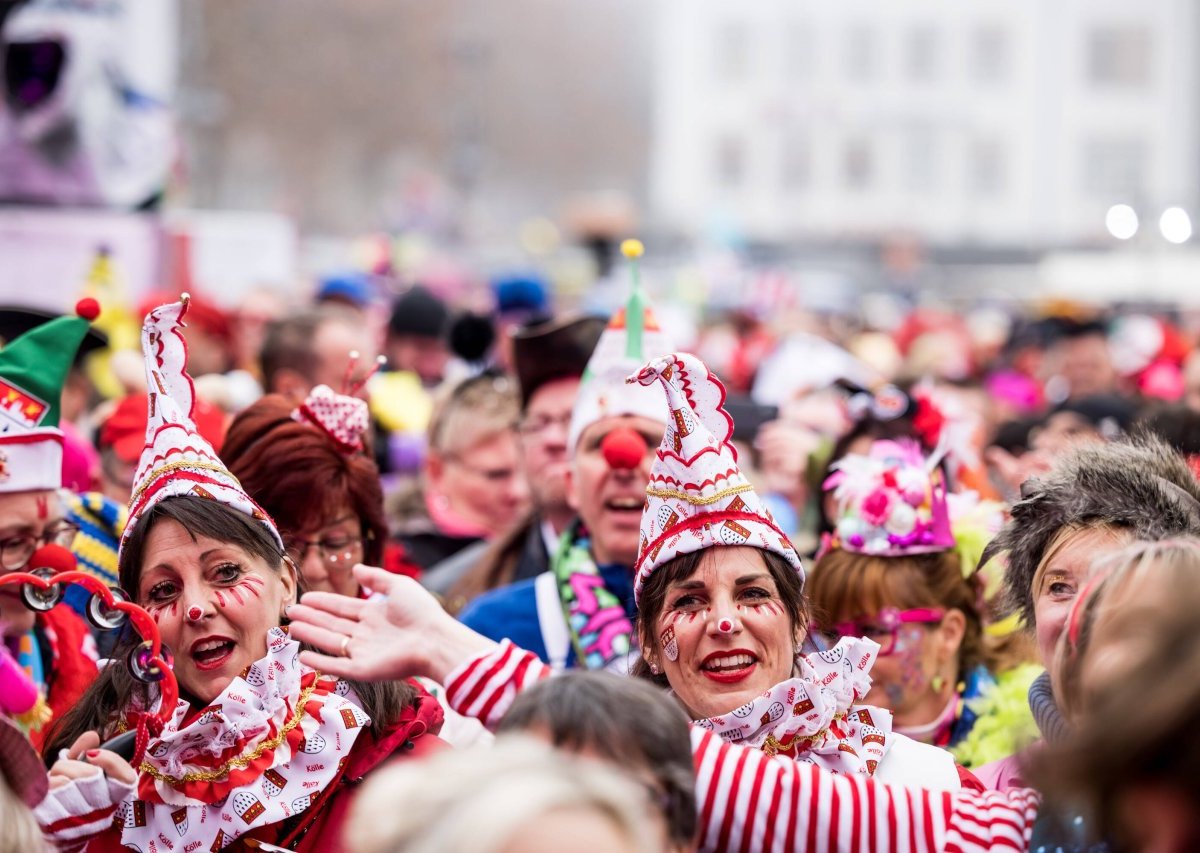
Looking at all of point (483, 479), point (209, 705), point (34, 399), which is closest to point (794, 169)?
point (483, 479)

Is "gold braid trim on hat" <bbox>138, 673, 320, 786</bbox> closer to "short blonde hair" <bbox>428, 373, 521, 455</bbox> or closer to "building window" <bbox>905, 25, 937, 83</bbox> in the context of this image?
"short blonde hair" <bbox>428, 373, 521, 455</bbox>

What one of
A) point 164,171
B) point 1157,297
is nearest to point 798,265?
point 1157,297

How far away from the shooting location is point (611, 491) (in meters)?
4.56

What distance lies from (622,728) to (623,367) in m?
2.38

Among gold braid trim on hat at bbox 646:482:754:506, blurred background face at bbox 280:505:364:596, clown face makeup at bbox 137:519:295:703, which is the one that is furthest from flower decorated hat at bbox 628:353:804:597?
blurred background face at bbox 280:505:364:596

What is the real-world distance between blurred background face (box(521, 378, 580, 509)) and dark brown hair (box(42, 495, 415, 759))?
200cm

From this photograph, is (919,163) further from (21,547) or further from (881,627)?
(21,547)

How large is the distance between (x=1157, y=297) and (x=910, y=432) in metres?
27.1

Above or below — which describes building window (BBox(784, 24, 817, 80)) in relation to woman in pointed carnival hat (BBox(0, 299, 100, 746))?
above

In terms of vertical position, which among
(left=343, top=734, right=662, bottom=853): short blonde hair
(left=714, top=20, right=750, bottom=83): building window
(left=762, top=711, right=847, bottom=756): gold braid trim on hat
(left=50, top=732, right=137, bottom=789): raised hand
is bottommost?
(left=50, top=732, right=137, bottom=789): raised hand

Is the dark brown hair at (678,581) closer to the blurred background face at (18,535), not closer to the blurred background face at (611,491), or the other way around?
the blurred background face at (611,491)

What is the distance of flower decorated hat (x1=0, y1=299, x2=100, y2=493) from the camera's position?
149 inches

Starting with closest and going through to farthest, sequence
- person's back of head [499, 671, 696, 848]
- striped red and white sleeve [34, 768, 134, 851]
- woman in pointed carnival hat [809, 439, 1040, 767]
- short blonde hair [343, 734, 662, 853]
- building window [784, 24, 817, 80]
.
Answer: short blonde hair [343, 734, 662, 853] < person's back of head [499, 671, 696, 848] < striped red and white sleeve [34, 768, 134, 851] < woman in pointed carnival hat [809, 439, 1040, 767] < building window [784, 24, 817, 80]

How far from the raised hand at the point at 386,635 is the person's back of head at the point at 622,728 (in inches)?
9.5
